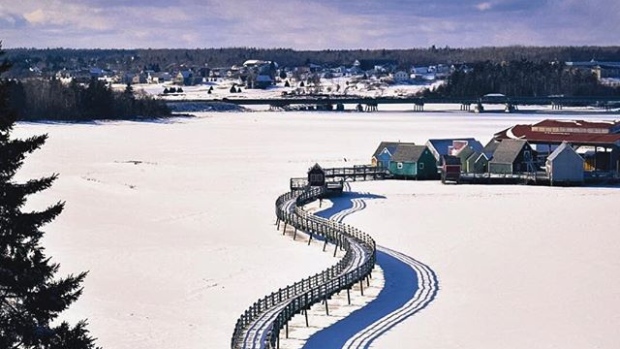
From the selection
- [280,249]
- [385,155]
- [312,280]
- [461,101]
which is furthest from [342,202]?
[461,101]

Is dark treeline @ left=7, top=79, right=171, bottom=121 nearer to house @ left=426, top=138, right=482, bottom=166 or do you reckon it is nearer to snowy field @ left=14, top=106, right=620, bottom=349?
snowy field @ left=14, top=106, right=620, bottom=349

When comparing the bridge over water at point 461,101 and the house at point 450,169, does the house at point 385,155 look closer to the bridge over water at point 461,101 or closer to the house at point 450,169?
the house at point 450,169

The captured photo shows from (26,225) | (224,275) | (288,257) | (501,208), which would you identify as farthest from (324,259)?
(26,225)

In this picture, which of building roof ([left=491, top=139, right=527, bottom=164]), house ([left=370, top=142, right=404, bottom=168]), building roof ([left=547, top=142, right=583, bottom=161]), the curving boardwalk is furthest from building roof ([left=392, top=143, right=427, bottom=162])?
the curving boardwalk

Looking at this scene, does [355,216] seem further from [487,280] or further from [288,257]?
[487,280]

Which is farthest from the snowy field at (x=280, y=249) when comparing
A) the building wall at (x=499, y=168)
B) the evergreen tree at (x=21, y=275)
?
the evergreen tree at (x=21, y=275)

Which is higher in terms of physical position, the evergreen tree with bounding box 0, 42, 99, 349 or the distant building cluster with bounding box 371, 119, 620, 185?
the evergreen tree with bounding box 0, 42, 99, 349
